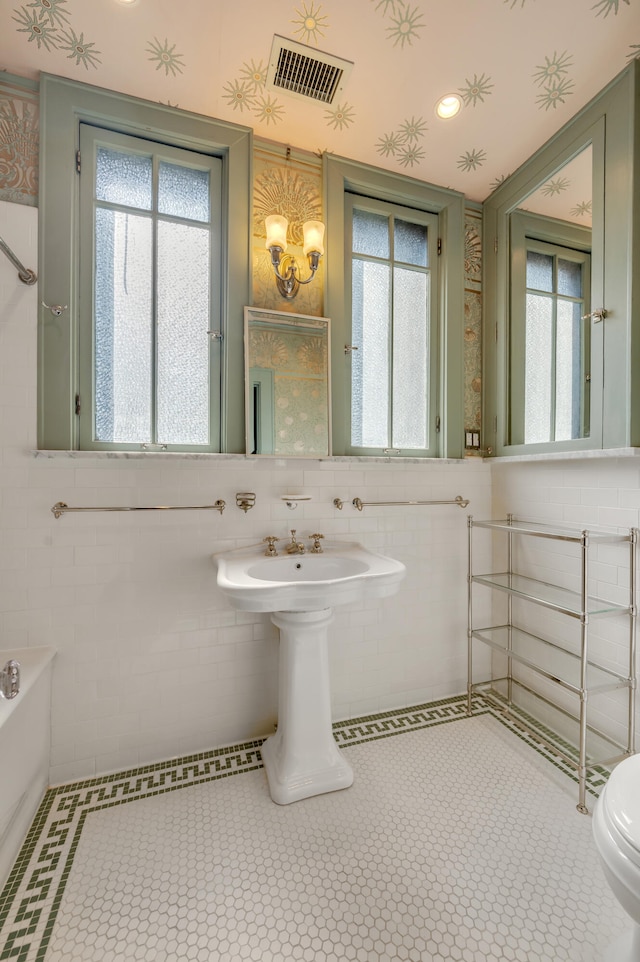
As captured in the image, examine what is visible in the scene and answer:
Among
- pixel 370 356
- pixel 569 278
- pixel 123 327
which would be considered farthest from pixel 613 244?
pixel 123 327

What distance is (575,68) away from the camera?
1531mm

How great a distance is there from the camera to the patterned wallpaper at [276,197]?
1537 millimetres

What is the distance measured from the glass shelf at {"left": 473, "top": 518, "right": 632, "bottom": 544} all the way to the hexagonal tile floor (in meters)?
0.95

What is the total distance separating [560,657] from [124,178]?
287 centimetres

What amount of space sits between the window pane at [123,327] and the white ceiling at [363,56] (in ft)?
1.67

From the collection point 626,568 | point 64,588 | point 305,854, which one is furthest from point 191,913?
point 626,568

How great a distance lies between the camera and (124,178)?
1.71 m

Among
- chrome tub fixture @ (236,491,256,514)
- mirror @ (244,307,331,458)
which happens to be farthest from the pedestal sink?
mirror @ (244,307,331,458)

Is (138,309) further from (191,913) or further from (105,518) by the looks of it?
(191,913)

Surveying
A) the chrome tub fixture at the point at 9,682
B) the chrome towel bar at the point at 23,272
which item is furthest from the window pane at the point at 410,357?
the chrome tub fixture at the point at 9,682

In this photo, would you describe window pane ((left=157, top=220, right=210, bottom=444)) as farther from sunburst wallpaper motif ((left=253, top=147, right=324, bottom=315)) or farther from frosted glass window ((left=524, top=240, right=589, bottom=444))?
Answer: frosted glass window ((left=524, top=240, right=589, bottom=444))

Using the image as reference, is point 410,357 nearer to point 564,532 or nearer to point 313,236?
point 313,236

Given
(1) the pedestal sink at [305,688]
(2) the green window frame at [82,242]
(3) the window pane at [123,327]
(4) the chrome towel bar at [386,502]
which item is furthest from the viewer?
(4) the chrome towel bar at [386,502]

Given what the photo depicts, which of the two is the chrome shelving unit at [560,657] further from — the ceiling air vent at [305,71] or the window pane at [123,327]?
the ceiling air vent at [305,71]
